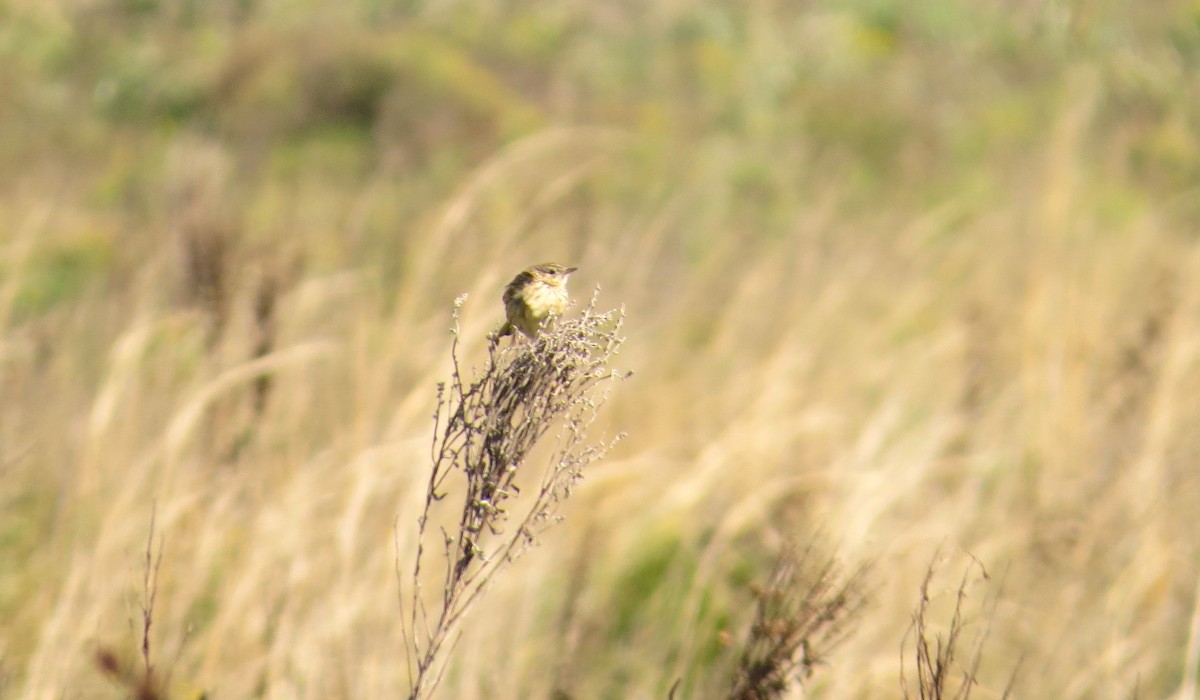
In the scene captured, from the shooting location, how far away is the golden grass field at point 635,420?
2.97m

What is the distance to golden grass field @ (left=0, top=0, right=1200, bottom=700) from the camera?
2.97 m

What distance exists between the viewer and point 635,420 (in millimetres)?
4531

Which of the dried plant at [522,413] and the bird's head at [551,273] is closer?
the dried plant at [522,413]

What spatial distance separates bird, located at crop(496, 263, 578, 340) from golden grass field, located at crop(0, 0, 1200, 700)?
0.72 meters

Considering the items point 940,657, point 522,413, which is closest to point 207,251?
point 522,413

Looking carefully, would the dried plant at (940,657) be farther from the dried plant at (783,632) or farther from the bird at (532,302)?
the bird at (532,302)

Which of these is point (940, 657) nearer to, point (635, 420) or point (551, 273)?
point (551, 273)

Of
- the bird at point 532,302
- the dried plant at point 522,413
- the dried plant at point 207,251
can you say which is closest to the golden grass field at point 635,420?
the dried plant at point 207,251

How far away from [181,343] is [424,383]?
156 cm

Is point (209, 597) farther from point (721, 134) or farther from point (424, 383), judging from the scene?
point (721, 134)

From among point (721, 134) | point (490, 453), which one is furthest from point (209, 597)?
point (721, 134)

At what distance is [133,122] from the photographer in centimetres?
1021

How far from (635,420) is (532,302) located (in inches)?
116

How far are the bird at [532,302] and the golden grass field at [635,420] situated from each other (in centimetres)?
72
